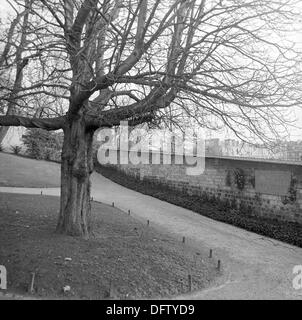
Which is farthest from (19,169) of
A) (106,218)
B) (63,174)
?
(63,174)

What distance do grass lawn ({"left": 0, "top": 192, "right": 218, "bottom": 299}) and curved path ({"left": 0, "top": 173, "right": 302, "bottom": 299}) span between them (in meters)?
0.51

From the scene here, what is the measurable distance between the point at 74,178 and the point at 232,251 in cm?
463

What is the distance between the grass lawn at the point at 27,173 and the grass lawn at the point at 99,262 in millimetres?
9933

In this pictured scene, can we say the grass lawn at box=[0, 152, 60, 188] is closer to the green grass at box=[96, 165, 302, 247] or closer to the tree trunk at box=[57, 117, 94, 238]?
the green grass at box=[96, 165, 302, 247]

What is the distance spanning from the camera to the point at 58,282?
6848 millimetres

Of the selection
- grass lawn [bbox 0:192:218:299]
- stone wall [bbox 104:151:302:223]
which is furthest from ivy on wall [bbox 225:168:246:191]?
grass lawn [bbox 0:192:218:299]

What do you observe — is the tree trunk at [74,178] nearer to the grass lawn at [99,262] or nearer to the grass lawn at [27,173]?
the grass lawn at [99,262]

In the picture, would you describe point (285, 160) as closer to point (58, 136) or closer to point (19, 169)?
point (19, 169)

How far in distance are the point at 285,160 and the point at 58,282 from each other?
9.08 m

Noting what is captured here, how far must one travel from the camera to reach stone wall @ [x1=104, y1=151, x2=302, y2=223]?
13078 mm

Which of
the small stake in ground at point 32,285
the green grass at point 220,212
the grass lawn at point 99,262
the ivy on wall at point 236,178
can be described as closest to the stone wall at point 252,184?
the ivy on wall at point 236,178

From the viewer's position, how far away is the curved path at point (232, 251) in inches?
300

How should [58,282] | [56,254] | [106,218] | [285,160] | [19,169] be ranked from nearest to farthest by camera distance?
[58,282], [56,254], [106,218], [285,160], [19,169]

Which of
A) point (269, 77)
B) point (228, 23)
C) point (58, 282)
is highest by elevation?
point (228, 23)
